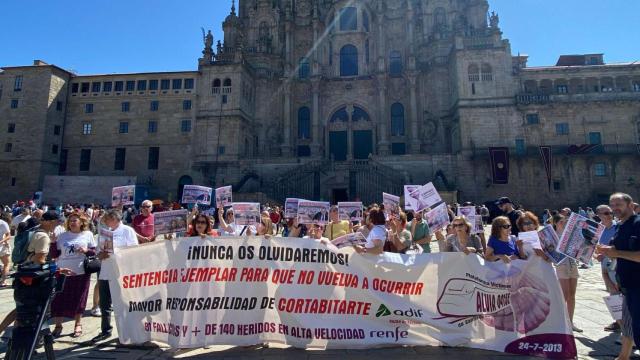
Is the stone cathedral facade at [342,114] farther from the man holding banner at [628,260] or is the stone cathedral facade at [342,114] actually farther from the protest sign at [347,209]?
the man holding banner at [628,260]

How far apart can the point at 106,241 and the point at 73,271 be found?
749 millimetres

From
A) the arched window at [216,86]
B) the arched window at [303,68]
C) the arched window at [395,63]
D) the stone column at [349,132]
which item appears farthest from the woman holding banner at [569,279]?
the arched window at [303,68]

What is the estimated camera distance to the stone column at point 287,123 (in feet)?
127

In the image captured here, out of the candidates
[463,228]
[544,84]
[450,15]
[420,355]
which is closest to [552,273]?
[463,228]

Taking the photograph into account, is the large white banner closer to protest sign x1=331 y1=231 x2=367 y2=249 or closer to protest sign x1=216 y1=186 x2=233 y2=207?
protest sign x1=331 y1=231 x2=367 y2=249

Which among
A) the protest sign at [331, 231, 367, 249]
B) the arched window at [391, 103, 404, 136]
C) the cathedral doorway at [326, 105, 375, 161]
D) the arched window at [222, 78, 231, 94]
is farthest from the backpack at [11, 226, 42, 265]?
the arched window at [391, 103, 404, 136]

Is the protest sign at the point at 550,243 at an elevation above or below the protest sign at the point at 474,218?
below

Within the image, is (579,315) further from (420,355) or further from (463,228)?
(420,355)

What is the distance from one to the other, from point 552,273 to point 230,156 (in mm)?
32468

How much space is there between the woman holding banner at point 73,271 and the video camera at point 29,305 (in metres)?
1.50

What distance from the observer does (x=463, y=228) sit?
6625 millimetres

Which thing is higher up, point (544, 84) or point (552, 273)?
point (544, 84)

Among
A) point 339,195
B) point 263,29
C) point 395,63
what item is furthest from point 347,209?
point 263,29

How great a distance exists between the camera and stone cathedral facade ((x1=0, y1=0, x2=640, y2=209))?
3147cm
